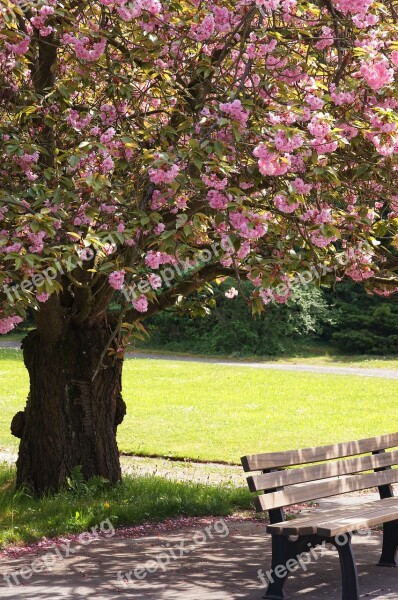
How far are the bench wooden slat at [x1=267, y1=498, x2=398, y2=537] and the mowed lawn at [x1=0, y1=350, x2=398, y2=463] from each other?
24.4 feet

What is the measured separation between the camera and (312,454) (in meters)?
6.32

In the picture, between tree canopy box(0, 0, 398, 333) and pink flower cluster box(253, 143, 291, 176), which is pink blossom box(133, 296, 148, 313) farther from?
pink flower cluster box(253, 143, 291, 176)

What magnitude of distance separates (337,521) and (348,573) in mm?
301

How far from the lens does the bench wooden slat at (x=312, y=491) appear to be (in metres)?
5.58

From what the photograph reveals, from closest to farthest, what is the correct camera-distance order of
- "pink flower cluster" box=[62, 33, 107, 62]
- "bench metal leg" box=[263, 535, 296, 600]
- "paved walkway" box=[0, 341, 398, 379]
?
"bench metal leg" box=[263, 535, 296, 600] < "pink flower cluster" box=[62, 33, 107, 62] < "paved walkway" box=[0, 341, 398, 379]

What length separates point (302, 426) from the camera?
17.0m

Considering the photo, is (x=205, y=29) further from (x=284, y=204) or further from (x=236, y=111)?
(x=284, y=204)

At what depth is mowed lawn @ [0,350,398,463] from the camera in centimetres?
1506

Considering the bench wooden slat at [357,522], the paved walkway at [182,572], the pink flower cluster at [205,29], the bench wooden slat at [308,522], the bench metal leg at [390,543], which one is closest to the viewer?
the bench wooden slat at [357,522]

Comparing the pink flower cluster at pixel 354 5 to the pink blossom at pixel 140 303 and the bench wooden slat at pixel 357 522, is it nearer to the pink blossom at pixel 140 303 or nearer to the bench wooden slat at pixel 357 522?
the pink blossom at pixel 140 303

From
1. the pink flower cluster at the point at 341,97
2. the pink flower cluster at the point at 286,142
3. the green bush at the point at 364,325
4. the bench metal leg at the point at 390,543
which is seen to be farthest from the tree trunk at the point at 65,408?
the green bush at the point at 364,325

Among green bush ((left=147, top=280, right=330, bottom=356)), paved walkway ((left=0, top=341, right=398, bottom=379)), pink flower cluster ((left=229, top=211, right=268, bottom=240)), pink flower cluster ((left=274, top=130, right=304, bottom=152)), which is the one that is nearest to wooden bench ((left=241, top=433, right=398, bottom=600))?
pink flower cluster ((left=229, top=211, right=268, bottom=240))

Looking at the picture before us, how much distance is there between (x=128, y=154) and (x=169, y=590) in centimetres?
306

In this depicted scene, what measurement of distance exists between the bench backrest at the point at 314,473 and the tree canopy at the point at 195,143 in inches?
46.7
